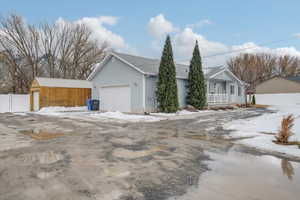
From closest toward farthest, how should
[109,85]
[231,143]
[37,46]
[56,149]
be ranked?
[56,149]
[231,143]
[109,85]
[37,46]

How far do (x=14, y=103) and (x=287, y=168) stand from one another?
21838 millimetres

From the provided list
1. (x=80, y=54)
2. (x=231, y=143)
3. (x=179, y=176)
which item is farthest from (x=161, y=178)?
(x=80, y=54)

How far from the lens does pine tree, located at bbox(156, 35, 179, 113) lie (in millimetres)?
14047

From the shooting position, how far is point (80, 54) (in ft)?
92.9

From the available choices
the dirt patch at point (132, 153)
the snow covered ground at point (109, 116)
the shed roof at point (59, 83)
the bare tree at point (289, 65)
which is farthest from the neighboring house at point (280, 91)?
the dirt patch at point (132, 153)

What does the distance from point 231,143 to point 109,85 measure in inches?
479

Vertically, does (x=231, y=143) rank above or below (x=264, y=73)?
below

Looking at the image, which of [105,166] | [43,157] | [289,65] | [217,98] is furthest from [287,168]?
[289,65]

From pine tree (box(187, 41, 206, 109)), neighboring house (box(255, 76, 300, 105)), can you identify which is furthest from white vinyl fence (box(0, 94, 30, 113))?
neighboring house (box(255, 76, 300, 105))

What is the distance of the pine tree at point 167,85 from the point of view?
14.0 m

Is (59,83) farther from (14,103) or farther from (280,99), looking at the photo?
(280,99)

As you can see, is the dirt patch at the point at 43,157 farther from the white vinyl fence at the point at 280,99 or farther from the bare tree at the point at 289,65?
→ the bare tree at the point at 289,65

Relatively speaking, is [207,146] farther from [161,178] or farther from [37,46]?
[37,46]

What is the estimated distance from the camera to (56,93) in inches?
745
